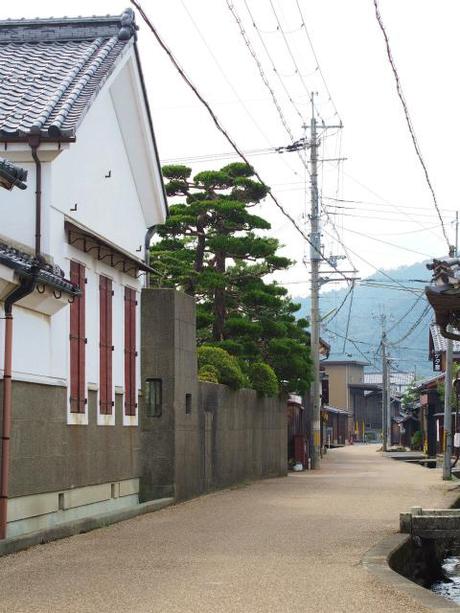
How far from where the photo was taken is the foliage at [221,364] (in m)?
27.1

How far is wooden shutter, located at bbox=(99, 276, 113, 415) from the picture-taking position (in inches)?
726

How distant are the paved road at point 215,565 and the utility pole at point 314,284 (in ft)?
65.4

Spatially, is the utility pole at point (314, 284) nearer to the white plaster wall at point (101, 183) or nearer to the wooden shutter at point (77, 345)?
the white plaster wall at point (101, 183)

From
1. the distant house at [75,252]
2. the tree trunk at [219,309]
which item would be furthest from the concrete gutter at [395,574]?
the tree trunk at [219,309]

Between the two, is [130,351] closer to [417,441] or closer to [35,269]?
[35,269]

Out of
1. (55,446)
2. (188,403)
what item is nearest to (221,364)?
(188,403)

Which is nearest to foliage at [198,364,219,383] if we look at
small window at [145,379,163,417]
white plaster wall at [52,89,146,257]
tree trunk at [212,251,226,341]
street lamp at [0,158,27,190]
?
small window at [145,379,163,417]

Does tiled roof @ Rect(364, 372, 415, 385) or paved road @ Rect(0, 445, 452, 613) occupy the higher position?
tiled roof @ Rect(364, 372, 415, 385)

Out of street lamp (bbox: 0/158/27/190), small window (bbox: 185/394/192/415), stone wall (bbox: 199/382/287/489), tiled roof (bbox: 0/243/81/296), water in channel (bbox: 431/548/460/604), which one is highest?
street lamp (bbox: 0/158/27/190)

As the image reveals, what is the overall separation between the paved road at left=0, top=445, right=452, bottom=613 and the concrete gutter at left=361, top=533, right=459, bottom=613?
0.13m

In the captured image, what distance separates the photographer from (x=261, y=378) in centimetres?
3147

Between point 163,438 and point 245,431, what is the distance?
341 inches

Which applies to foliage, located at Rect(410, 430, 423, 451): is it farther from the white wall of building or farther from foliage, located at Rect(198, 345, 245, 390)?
the white wall of building

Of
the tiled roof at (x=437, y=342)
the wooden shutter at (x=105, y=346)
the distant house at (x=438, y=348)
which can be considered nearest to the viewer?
the wooden shutter at (x=105, y=346)
